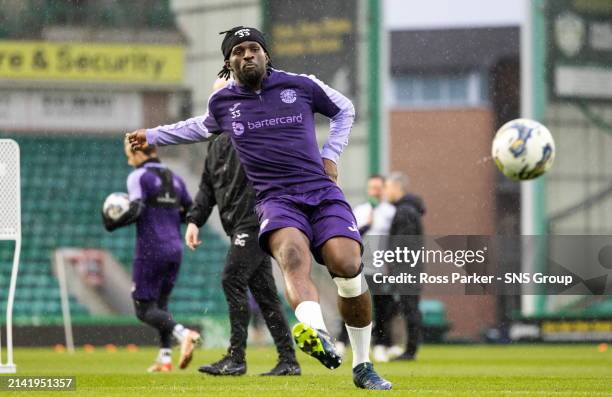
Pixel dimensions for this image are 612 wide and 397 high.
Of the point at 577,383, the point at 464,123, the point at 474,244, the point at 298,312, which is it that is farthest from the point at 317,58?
the point at 298,312

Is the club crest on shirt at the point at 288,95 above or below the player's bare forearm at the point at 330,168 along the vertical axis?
above

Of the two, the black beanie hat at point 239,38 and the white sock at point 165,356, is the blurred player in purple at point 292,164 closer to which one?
the black beanie hat at point 239,38

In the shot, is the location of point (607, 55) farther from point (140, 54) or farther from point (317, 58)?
point (140, 54)

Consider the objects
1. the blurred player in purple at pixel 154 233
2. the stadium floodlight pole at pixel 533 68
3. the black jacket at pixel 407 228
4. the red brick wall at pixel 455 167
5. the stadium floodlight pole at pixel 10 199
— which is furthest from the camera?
the red brick wall at pixel 455 167

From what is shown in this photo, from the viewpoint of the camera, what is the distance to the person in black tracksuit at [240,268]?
31.1 ft

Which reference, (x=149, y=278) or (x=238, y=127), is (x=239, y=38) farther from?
(x=149, y=278)

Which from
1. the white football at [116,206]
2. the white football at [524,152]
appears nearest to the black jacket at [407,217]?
the white football at [116,206]

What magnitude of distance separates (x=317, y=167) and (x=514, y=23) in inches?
1055

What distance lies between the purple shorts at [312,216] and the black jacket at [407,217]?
19.3 feet

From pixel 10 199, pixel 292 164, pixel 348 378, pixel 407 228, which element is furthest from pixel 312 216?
pixel 407 228

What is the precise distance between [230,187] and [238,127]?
6.91 ft

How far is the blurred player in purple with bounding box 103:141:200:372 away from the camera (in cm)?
1102

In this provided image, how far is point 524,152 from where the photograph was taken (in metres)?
8.73

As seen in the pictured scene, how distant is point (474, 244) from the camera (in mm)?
11938
